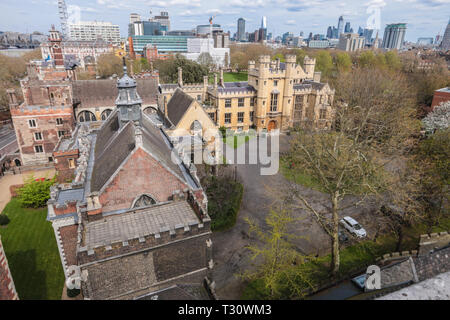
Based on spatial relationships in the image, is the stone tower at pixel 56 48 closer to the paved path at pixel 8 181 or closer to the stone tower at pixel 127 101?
the paved path at pixel 8 181

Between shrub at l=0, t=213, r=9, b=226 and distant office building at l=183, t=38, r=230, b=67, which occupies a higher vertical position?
distant office building at l=183, t=38, r=230, b=67

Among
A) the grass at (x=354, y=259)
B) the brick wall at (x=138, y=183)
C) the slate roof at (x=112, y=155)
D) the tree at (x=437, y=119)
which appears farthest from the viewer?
the tree at (x=437, y=119)

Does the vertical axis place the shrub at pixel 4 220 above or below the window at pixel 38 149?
below

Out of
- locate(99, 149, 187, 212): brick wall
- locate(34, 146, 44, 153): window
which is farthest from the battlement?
locate(34, 146, 44, 153): window

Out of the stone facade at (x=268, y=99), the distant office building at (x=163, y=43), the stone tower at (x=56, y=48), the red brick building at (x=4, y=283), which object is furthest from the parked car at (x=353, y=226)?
the distant office building at (x=163, y=43)

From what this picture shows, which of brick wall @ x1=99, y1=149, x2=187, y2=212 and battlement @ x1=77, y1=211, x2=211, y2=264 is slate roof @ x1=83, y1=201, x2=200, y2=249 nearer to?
battlement @ x1=77, y1=211, x2=211, y2=264

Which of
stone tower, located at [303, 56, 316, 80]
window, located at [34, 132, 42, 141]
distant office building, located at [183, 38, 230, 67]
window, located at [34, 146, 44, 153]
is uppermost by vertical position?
distant office building, located at [183, 38, 230, 67]
